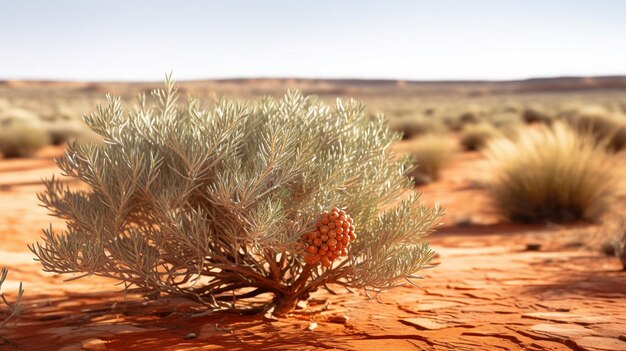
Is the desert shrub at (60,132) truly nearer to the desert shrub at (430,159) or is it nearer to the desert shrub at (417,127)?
the desert shrub at (417,127)

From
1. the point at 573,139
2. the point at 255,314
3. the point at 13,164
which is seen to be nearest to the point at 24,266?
the point at 255,314

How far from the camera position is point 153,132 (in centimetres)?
383

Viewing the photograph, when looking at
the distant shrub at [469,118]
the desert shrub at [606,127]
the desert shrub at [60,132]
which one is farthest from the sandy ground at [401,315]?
the distant shrub at [469,118]

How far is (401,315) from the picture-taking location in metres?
4.27

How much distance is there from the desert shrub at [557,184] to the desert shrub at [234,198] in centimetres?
604

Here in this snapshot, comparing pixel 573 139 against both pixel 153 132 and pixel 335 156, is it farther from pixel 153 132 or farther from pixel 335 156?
pixel 153 132

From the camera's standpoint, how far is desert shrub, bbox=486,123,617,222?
30.9 feet

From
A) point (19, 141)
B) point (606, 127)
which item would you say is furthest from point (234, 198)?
point (19, 141)

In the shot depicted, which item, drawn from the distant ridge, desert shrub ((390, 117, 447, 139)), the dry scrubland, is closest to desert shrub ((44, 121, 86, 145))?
the dry scrubland

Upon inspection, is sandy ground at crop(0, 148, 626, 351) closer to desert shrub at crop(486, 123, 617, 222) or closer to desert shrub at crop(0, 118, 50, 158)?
desert shrub at crop(486, 123, 617, 222)

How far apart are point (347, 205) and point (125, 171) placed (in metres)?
1.32

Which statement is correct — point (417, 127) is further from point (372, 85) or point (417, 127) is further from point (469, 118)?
point (372, 85)

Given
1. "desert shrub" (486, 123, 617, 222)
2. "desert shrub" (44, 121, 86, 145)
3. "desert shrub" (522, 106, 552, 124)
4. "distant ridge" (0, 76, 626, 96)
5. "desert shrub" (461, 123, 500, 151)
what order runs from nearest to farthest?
"desert shrub" (486, 123, 617, 222)
"desert shrub" (461, 123, 500, 151)
"desert shrub" (44, 121, 86, 145)
"desert shrub" (522, 106, 552, 124)
"distant ridge" (0, 76, 626, 96)

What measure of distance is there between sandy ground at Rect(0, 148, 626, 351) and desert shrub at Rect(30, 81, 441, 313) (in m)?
0.30
